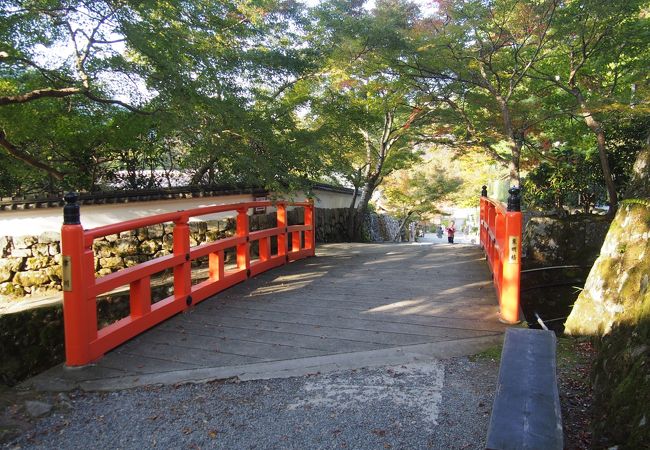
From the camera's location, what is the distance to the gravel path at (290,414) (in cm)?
231

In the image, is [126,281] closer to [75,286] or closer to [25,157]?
[75,286]

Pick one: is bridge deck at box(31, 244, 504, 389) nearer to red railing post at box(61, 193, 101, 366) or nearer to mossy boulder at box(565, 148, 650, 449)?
red railing post at box(61, 193, 101, 366)

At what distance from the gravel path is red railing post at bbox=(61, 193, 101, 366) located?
A: 394mm

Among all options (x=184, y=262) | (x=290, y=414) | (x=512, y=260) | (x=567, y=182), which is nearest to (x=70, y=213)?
(x=184, y=262)

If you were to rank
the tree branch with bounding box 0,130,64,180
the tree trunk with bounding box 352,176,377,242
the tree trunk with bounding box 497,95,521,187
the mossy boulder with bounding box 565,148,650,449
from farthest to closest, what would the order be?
the tree trunk with bounding box 352,176,377,242 → the tree trunk with bounding box 497,95,521,187 → the tree branch with bounding box 0,130,64,180 → the mossy boulder with bounding box 565,148,650,449

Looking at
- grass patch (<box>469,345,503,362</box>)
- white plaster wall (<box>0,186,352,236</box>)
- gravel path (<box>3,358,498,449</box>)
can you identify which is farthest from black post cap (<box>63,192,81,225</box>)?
white plaster wall (<box>0,186,352,236</box>)

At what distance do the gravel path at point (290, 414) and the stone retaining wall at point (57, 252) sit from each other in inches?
190

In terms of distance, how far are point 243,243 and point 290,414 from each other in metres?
3.15

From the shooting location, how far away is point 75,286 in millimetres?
3121

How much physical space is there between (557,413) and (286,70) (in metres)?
6.85

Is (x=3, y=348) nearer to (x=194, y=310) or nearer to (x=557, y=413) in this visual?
(x=194, y=310)

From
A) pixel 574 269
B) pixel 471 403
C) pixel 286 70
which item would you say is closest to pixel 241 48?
pixel 286 70

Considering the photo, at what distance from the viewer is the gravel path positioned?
91.1 inches

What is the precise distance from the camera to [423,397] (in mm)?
2715
